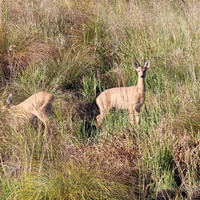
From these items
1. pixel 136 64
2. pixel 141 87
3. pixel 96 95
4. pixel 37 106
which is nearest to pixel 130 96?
pixel 141 87

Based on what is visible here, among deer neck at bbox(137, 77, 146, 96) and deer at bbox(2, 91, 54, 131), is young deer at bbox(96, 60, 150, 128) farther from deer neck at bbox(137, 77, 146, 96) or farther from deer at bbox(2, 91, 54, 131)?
deer at bbox(2, 91, 54, 131)

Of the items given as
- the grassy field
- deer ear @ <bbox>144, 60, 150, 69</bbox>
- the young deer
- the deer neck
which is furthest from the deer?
deer ear @ <bbox>144, 60, 150, 69</bbox>

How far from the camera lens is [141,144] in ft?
23.7

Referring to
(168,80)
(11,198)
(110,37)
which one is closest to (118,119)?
(168,80)

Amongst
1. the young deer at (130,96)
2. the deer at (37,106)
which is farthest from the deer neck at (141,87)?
the deer at (37,106)

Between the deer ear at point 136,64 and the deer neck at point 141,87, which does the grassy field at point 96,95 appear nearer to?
the deer neck at point 141,87

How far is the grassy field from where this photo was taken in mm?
6594

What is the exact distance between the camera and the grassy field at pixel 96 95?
260 inches

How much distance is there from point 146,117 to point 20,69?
3299mm

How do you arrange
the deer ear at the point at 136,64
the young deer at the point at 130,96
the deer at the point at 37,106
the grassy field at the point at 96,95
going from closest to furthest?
the grassy field at the point at 96,95 < the deer at the point at 37,106 < the young deer at the point at 130,96 < the deer ear at the point at 136,64

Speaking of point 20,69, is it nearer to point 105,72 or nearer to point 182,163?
point 105,72

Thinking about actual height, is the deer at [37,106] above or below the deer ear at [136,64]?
below

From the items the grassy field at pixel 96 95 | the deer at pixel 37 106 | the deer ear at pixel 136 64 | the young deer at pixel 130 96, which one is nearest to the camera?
the grassy field at pixel 96 95

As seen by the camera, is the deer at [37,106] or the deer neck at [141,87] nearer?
the deer at [37,106]
